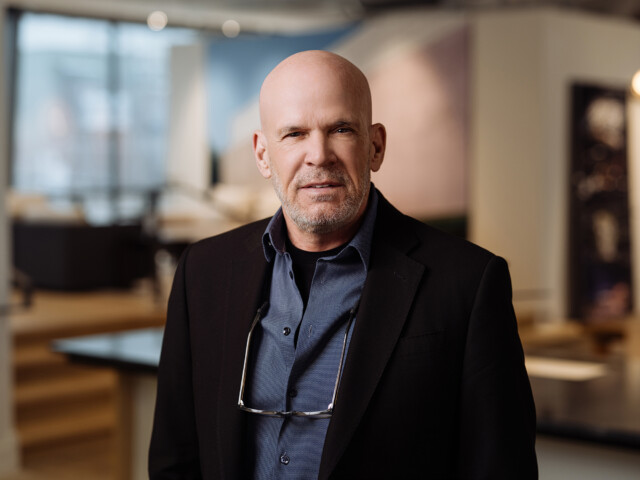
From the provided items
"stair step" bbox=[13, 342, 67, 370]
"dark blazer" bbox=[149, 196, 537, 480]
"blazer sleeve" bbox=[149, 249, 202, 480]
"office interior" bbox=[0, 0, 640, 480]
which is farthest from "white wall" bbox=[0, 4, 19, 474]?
"dark blazer" bbox=[149, 196, 537, 480]

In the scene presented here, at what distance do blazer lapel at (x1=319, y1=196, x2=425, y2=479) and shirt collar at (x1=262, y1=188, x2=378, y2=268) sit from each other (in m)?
0.02

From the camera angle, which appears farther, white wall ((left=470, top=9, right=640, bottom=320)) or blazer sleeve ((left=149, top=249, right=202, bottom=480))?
white wall ((left=470, top=9, right=640, bottom=320))

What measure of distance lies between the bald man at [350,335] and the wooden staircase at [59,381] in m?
4.24

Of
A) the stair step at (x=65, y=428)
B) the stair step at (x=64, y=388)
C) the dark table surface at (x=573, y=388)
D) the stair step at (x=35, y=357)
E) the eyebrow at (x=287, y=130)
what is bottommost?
the stair step at (x=65, y=428)

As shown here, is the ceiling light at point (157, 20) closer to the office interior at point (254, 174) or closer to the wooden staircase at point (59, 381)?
the office interior at point (254, 174)

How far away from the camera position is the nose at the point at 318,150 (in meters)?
1.32

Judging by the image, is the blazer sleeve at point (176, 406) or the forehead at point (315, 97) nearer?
the forehead at point (315, 97)

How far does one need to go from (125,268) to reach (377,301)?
907cm

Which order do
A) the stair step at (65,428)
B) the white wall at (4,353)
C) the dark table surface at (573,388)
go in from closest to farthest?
the dark table surface at (573,388), the white wall at (4,353), the stair step at (65,428)

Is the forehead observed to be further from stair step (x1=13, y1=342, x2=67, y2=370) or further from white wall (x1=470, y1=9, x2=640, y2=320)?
white wall (x1=470, y1=9, x2=640, y2=320)

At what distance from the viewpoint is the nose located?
132cm

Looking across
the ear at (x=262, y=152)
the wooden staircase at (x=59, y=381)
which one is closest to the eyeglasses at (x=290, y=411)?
the ear at (x=262, y=152)

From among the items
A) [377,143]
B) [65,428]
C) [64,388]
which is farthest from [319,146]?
[64,388]

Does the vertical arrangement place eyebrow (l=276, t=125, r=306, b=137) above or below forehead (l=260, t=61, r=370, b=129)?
below
